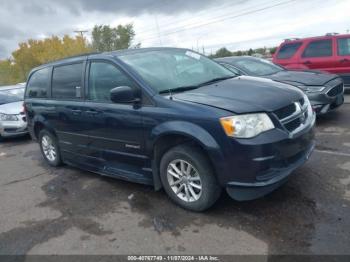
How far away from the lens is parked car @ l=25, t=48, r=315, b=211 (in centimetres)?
325

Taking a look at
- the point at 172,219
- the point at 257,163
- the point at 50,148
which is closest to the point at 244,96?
the point at 257,163

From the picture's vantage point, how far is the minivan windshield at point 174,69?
4005 mm

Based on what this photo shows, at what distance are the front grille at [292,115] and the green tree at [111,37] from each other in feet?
220

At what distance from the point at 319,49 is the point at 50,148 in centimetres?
783

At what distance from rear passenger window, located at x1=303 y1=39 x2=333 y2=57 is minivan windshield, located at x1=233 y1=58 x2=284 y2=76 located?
254cm

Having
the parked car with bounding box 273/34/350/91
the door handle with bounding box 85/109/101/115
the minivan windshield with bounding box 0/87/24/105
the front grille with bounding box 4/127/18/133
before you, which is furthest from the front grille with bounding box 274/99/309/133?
the minivan windshield with bounding box 0/87/24/105

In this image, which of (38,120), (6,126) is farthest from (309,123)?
(6,126)

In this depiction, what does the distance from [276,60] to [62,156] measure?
7117 millimetres

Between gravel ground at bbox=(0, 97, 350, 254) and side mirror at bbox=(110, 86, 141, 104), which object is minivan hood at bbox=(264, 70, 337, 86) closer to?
gravel ground at bbox=(0, 97, 350, 254)

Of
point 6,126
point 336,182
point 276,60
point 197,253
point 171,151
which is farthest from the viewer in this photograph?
point 276,60

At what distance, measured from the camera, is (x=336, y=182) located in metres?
4.06

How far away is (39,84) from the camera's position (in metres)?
6.04

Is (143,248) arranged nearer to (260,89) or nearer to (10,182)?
(260,89)

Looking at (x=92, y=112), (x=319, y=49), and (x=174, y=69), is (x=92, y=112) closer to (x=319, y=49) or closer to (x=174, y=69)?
(x=174, y=69)
